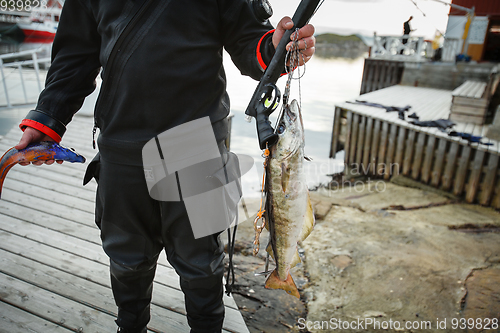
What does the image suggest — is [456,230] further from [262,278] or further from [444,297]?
[262,278]

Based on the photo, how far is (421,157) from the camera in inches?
273

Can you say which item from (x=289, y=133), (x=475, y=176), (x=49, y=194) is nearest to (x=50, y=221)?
(x=49, y=194)

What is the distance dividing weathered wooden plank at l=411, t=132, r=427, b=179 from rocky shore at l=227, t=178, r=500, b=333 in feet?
5.51

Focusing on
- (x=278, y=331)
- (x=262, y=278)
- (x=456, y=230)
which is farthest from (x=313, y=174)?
(x=278, y=331)

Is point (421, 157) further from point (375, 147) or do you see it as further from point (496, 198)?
point (496, 198)

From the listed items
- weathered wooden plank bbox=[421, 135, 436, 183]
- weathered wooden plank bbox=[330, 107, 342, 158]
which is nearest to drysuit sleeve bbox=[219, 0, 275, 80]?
weathered wooden plank bbox=[421, 135, 436, 183]

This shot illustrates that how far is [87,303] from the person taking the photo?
7.76 ft

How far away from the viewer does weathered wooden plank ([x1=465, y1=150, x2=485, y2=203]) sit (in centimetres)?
586

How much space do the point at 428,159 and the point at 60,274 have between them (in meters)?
6.49

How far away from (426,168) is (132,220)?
656 centimetres

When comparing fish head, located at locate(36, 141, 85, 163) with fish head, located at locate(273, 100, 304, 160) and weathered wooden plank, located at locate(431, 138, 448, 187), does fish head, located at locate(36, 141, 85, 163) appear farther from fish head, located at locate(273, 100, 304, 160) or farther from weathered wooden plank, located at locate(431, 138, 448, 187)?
weathered wooden plank, located at locate(431, 138, 448, 187)

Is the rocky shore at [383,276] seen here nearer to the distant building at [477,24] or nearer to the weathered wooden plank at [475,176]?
the weathered wooden plank at [475,176]

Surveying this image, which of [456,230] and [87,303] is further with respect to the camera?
[456,230]

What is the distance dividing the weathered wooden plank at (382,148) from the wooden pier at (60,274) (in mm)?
6151
